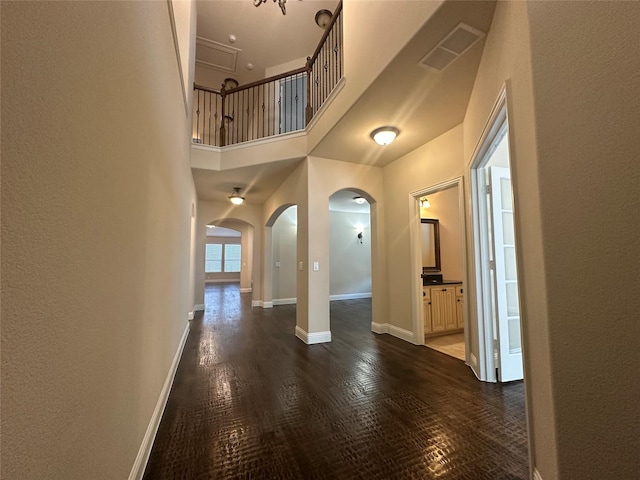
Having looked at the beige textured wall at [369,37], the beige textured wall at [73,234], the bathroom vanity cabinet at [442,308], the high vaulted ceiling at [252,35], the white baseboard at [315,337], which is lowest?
the white baseboard at [315,337]

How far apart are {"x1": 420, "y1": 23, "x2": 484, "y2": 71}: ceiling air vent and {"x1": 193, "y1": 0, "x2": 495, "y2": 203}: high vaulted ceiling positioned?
0.03 metres

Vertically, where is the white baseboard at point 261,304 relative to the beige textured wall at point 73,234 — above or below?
below

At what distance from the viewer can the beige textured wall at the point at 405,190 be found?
3.38m

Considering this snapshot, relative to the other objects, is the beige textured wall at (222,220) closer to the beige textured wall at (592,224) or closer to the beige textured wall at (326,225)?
the beige textured wall at (326,225)

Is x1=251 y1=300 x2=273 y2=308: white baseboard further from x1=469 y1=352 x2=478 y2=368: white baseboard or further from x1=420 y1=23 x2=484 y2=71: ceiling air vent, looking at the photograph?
x1=420 y1=23 x2=484 y2=71: ceiling air vent

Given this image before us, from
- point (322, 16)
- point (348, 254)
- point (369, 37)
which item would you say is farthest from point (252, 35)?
point (348, 254)

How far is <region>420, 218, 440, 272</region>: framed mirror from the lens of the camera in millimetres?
5102

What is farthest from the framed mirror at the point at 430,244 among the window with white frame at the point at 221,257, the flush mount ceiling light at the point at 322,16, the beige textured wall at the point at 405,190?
the window with white frame at the point at 221,257

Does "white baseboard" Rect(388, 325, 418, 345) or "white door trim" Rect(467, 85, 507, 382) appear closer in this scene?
"white door trim" Rect(467, 85, 507, 382)

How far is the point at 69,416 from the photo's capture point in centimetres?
77

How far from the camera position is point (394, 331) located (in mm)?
4309

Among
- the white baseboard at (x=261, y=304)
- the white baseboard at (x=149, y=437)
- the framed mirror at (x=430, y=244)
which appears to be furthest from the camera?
the white baseboard at (x=261, y=304)

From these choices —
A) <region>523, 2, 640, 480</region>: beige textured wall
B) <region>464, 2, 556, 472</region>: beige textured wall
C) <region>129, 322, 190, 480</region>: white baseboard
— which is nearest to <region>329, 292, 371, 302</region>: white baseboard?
<region>129, 322, 190, 480</region>: white baseboard

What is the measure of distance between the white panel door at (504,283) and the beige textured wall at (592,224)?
5.24ft
